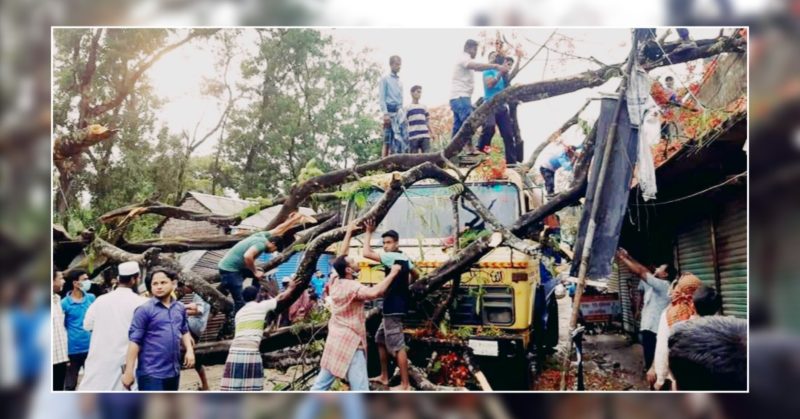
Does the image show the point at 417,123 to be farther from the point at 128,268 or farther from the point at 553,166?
the point at 128,268

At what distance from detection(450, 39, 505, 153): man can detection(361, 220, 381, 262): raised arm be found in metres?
0.86

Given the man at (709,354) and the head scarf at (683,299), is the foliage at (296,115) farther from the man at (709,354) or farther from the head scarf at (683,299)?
the man at (709,354)

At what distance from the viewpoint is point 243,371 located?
4.51 metres

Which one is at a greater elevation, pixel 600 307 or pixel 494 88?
pixel 494 88

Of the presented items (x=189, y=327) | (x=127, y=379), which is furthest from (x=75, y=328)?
(x=189, y=327)

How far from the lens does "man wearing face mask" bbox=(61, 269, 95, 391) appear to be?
14.8 feet

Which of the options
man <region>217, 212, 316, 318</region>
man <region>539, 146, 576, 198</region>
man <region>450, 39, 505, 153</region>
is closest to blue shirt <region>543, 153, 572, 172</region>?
man <region>539, 146, 576, 198</region>

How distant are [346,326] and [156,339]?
1.26 m

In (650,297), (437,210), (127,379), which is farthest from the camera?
(437,210)

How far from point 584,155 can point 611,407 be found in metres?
1.72

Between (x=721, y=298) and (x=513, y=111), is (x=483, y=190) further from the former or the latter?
(x=721, y=298)

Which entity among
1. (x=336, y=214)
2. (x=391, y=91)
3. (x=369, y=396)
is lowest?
(x=369, y=396)

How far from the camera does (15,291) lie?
4.50 m

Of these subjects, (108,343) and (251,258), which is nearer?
(108,343)
